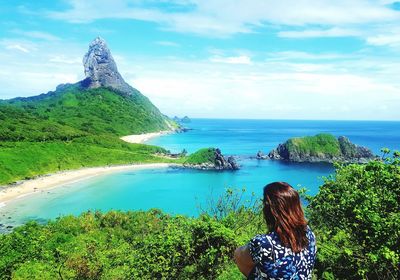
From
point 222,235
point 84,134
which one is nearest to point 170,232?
point 222,235

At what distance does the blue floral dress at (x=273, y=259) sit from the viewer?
3.86 m

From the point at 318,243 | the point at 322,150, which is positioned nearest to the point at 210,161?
the point at 322,150

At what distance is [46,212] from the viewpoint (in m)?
55.5

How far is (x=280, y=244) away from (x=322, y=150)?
113 m

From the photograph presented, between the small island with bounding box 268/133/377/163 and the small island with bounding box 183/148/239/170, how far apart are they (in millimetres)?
22126

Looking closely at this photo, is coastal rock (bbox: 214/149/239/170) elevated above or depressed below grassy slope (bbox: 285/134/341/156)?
below

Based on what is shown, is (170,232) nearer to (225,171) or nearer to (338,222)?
(338,222)

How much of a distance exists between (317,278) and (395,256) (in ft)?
13.1

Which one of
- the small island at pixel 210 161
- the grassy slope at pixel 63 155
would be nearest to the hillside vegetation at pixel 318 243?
the grassy slope at pixel 63 155

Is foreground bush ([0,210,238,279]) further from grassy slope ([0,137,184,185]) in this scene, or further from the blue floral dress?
grassy slope ([0,137,184,185])

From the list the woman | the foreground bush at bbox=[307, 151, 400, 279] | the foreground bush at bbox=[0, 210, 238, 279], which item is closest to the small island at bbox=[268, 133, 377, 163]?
the foreground bush at bbox=[0, 210, 238, 279]

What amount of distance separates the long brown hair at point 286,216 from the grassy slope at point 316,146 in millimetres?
110809

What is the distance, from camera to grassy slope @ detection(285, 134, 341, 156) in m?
110

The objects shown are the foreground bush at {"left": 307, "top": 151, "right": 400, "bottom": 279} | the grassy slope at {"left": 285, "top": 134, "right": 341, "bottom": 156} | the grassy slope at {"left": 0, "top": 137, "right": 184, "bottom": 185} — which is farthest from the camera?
the grassy slope at {"left": 285, "top": 134, "right": 341, "bottom": 156}
